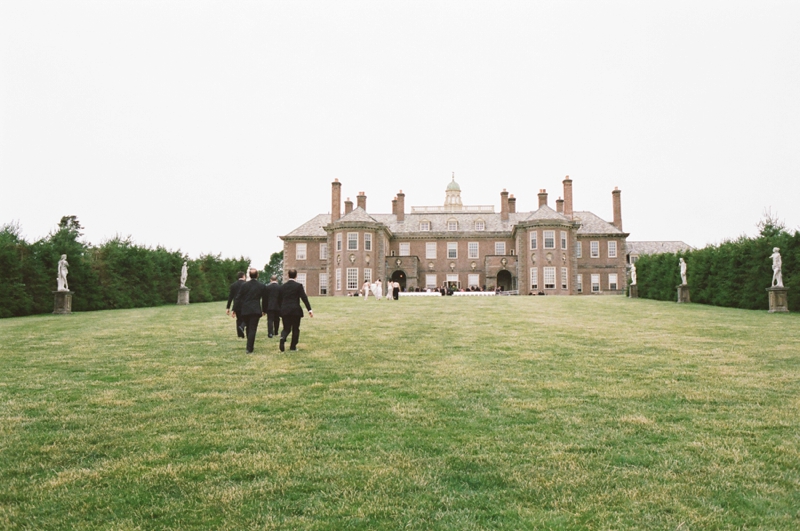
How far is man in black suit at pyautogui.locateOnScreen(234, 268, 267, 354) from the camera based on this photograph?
10.9m

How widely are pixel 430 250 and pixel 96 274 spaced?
35261 millimetres

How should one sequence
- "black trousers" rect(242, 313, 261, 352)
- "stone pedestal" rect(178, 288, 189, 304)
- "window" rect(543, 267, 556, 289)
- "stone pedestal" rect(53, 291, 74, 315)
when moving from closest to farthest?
"black trousers" rect(242, 313, 261, 352) < "stone pedestal" rect(53, 291, 74, 315) < "stone pedestal" rect(178, 288, 189, 304) < "window" rect(543, 267, 556, 289)

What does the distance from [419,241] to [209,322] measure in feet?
129

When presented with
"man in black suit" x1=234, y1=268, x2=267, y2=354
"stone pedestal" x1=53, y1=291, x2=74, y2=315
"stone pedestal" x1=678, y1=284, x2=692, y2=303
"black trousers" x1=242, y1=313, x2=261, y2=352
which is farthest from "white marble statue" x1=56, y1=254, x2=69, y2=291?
"stone pedestal" x1=678, y1=284, x2=692, y2=303

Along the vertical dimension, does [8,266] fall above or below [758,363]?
above

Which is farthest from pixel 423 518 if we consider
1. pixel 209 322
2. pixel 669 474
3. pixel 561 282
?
pixel 561 282

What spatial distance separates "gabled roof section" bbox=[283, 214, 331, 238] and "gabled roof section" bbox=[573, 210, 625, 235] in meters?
27.4

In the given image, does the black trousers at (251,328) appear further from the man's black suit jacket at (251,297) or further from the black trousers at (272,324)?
the black trousers at (272,324)

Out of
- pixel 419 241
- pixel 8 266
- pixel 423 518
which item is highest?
pixel 419 241

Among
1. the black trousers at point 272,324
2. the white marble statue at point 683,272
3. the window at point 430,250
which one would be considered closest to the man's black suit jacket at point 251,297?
the black trousers at point 272,324

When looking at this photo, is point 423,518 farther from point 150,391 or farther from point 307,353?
point 307,353

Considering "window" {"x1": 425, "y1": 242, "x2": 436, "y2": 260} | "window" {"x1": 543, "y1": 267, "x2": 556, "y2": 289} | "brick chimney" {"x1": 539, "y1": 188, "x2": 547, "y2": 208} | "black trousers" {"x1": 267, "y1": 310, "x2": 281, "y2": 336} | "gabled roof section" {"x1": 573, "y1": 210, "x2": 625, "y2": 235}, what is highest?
"brick chimney" {"x1": 539, "y1": 188, "x2": 547, "y2": 208}

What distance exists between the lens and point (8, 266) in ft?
69.7

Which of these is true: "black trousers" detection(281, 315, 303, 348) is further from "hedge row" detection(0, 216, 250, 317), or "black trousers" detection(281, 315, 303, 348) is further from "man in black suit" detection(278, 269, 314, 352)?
"hedge row" detection(0, 216, 250, 317)
